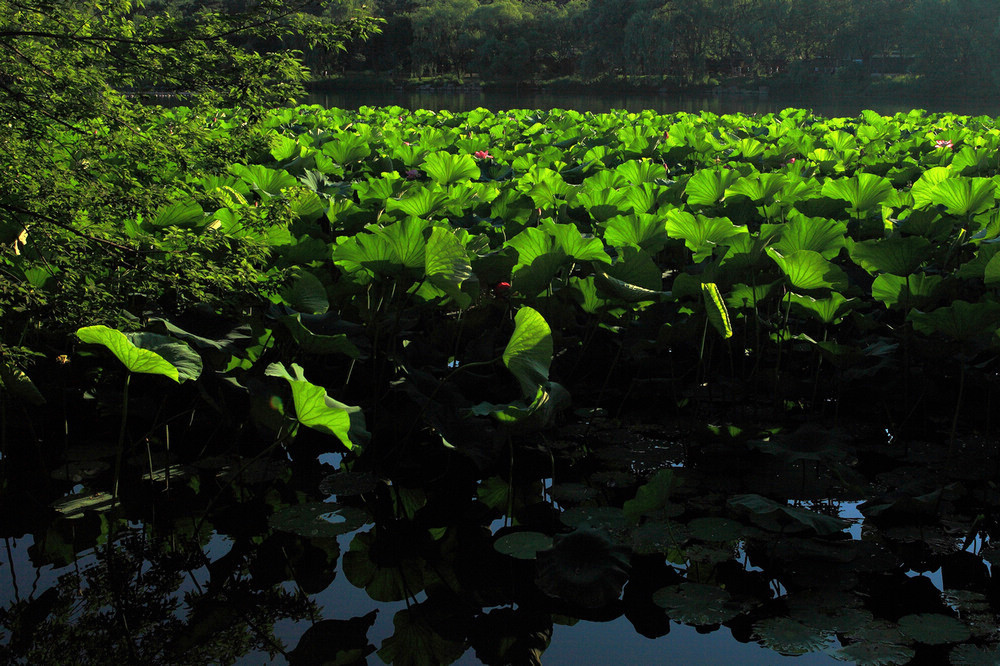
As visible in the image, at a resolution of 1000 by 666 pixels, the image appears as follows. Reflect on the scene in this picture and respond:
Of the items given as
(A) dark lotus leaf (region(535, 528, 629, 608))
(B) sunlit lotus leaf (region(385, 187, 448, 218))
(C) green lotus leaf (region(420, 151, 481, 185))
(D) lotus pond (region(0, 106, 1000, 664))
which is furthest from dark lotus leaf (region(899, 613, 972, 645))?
(C) green lotus leaf (region(420, 151, 481, 185))

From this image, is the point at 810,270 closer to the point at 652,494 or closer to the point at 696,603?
the point at 652,494

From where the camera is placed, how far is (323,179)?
13.4 feet

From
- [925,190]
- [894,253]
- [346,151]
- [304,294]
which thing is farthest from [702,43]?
[304,294]

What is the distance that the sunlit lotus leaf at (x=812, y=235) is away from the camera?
2.79 meters

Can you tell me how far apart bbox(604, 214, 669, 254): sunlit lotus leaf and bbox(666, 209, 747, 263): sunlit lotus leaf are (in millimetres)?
43

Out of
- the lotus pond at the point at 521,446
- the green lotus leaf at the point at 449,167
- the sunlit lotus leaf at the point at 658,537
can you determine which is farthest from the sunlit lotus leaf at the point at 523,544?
the green lotus leaf at the point at 449,167

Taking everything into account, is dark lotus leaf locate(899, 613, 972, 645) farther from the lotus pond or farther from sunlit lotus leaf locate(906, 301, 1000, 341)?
sunlit lotus leaf locate(906, 301, 1000, 341)

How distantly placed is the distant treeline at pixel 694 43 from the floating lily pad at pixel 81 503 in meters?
40.6

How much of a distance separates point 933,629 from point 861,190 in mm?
2014

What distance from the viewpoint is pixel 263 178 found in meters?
3.64

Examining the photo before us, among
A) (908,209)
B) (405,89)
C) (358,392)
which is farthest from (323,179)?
(405,89)

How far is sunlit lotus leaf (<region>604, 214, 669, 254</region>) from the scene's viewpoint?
9.63ft

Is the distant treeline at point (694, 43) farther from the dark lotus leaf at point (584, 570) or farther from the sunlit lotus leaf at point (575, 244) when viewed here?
the dark lotus leaf at point (584, 570)

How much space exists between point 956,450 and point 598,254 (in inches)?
48.7
